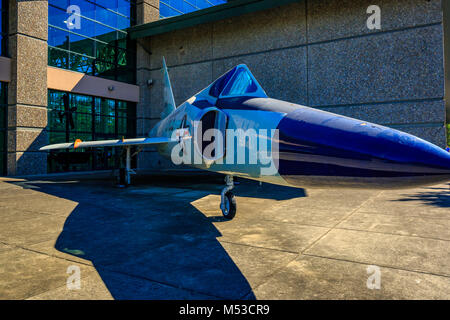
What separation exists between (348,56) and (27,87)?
15.4 m

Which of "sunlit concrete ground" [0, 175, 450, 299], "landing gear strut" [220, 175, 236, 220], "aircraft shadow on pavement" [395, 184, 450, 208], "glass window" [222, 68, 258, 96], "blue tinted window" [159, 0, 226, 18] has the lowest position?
"sunlit concrete ground" [0, 175, 450, 299]

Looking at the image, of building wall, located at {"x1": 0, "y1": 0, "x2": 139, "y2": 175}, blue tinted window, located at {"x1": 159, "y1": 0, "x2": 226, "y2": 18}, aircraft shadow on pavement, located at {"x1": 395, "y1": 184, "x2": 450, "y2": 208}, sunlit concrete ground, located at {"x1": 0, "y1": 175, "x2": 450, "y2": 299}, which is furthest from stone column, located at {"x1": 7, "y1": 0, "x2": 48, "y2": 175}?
aircraft shadow on pavement, located at {"x1": 395, "y1": 184, "x2": 450, "y2": 208}

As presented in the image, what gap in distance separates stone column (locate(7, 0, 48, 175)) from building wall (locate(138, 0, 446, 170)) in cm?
876

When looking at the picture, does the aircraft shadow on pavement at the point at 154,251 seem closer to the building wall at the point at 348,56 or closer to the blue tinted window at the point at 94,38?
the building wall at the point at 348,56

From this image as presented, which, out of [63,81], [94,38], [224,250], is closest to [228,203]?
[224,250]

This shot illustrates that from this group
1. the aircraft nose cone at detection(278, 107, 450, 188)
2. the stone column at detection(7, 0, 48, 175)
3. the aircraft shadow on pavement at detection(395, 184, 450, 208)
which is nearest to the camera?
the aircraft nose cone at detection(278, 107, 450, 188)

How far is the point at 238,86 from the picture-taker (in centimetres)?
Answer: 470

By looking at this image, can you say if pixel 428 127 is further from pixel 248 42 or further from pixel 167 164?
pixel 167 164

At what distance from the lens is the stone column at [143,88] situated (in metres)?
19.8

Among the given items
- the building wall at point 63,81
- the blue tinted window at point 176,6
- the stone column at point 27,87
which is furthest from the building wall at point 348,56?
the stone column at point 27,87

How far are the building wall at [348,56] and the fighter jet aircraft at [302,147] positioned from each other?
9.92 m

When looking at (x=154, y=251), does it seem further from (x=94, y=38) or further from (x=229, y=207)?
(x=94, y=38)

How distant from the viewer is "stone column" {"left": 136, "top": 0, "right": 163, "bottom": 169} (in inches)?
781

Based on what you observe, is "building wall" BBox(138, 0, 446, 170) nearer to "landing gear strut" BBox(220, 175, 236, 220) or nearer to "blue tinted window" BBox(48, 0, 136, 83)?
"blue tinted window" BBox(48, 0, 136, 83)
